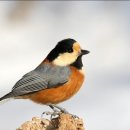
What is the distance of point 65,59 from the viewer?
789 centimetres

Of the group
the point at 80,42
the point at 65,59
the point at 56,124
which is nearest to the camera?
the point at 56,124

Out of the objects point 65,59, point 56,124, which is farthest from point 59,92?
point 56,124

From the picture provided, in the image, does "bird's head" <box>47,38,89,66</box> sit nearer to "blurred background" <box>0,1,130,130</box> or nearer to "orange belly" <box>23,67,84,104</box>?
"orange belly" <box>23,67,84,104</box>

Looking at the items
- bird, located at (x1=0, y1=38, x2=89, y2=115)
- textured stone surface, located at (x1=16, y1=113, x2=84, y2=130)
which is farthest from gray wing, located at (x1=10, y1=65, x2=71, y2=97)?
textured stone surface, located at (x1=16, y1=113, x2=84, y2=130)

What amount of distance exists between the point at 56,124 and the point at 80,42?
8149 millimetres

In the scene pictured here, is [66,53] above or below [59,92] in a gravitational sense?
above

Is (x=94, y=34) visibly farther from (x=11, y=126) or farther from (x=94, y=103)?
(x=11, y=126)

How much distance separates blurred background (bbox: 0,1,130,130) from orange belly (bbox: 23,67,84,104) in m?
3.66

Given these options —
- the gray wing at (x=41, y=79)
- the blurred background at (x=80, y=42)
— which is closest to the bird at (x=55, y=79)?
the gray wing at (x=41, y=79)

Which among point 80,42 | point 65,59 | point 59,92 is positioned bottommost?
point 80,42

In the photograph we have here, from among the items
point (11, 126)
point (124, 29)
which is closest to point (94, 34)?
point (124, 29)

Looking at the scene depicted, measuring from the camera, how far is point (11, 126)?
10.9 m

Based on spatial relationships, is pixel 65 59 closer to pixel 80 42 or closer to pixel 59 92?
pixel 59 92

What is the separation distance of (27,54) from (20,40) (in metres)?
0.61
